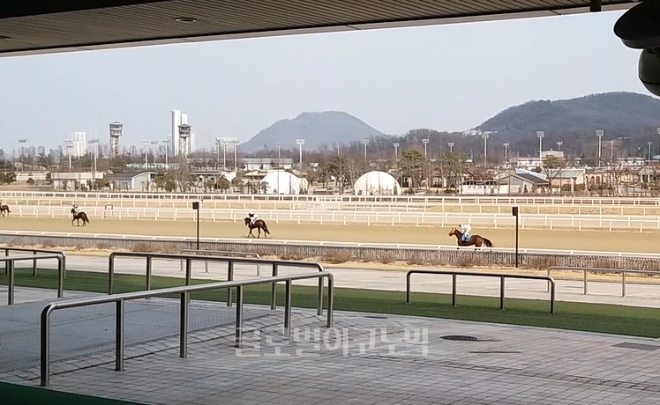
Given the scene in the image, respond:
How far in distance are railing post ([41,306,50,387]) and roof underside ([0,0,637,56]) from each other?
3.33 m

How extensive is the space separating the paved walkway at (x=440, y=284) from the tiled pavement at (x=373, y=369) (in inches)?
374

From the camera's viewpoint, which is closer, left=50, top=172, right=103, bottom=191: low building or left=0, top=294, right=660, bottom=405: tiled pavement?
left=0, top=294, right=660, bottom=405: tiled pavement

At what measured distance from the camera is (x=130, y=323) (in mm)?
11000

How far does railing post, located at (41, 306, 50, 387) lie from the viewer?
23.8 ft

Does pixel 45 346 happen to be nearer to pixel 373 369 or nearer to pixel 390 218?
pixel 373 369

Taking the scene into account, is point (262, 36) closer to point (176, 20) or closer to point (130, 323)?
point (176, 20)

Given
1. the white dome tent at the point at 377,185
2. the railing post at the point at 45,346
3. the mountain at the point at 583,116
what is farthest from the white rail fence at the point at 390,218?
the mountain at the point at 583,116

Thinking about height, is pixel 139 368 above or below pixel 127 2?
below

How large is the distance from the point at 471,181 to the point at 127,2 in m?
111

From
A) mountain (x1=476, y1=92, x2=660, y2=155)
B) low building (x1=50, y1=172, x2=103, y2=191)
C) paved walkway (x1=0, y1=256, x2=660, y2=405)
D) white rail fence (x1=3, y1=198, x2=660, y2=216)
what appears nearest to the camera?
paved walkway (x1=0, y1=256, x2=660, y2=405)

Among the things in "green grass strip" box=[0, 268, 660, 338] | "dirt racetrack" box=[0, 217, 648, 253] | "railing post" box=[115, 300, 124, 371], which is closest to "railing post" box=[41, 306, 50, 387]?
"railing post" box=[115, 300, 124, 371]

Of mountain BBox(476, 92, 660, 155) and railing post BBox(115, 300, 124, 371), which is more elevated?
mountain BBox(476, 92, 660, 155)

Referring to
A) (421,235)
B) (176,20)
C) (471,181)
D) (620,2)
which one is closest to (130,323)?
(176,20)

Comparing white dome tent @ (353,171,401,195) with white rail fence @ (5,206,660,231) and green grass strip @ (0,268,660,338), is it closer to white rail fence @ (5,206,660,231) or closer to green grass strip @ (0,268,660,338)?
white rail fence @ (5,206,660,231)
